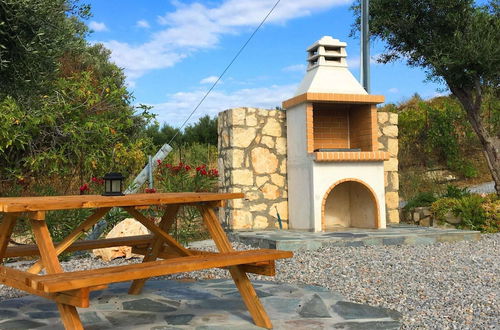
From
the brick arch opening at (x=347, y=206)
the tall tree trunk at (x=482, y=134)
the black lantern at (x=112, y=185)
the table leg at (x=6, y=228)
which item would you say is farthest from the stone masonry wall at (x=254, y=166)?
the table leg at (x=6, y=228)

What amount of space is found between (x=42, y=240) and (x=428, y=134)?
1328 cm

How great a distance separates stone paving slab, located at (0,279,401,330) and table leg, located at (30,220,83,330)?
713mm

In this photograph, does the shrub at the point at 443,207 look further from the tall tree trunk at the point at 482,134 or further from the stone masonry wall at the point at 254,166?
the stone masonry wall at the point at 254,166

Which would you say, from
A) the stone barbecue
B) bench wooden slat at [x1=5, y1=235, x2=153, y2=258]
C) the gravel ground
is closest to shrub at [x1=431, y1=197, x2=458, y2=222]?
the stone barbecue

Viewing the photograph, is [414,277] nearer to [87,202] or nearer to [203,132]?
[87,202]

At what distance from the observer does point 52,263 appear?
291 centimetres

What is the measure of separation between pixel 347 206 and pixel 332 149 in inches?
51.3

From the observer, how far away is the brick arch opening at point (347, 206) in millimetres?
8531

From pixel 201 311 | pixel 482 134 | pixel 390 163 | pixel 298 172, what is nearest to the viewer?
pixel 201 311

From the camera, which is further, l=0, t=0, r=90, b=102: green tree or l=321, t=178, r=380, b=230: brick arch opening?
l=321, t=178, r=380, b=230: brick arch opening

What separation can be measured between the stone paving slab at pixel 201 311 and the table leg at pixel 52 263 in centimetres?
71

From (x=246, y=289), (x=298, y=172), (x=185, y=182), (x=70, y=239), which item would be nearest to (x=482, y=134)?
(x=298, y=172)

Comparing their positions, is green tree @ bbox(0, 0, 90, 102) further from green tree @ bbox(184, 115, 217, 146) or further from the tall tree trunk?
green tree @ bbox(184, 115, 217, 146)

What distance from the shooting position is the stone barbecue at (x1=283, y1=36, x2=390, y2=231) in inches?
309
